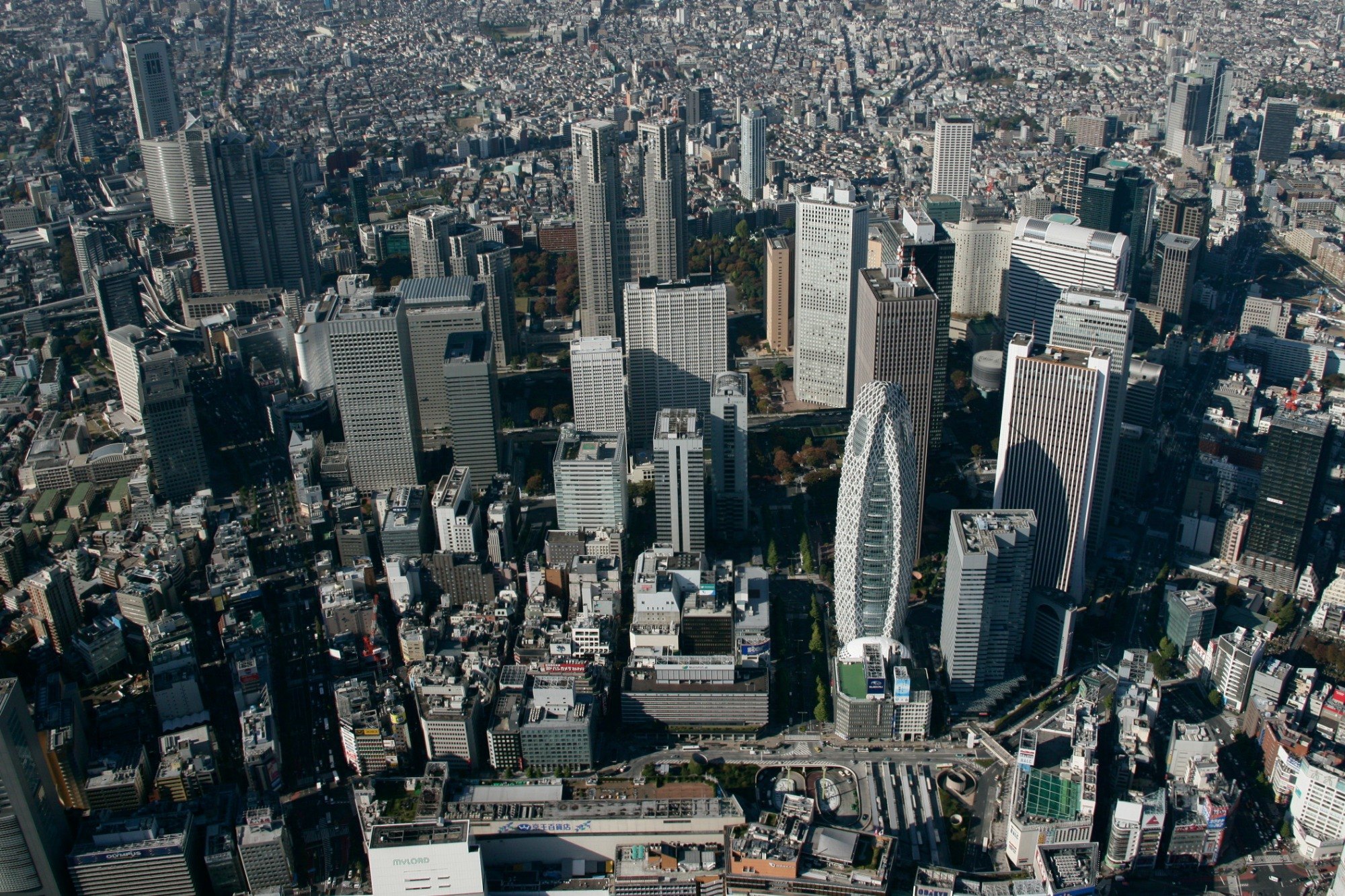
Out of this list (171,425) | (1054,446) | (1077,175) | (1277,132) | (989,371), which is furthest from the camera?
(1277,132)

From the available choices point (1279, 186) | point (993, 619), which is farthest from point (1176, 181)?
point (993, 619)

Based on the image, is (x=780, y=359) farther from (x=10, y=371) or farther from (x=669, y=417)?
(x=10, y=371)

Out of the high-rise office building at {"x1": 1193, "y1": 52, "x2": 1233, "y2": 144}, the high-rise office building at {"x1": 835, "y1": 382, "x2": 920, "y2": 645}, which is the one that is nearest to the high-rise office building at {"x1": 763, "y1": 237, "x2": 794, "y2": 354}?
the high-rise office building at {"x1": 835, "y1": 382, "x2": 920, "y2": 645}

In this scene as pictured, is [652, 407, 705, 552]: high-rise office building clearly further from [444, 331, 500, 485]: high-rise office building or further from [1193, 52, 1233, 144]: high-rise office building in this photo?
[1193, 52, 1233, 144]: high-rise office building

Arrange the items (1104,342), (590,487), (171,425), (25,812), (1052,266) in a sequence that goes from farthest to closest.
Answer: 1. (1052,266)
2. (171,425)
3. (590,487)
4. (1104,342)
5. (25,812)

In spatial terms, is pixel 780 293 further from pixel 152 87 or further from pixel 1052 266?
pixel 152 87

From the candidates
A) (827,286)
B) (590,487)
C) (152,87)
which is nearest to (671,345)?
(827,286)

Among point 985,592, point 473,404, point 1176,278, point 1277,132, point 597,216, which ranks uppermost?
point 1277,132

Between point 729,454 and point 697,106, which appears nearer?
point 729,454
